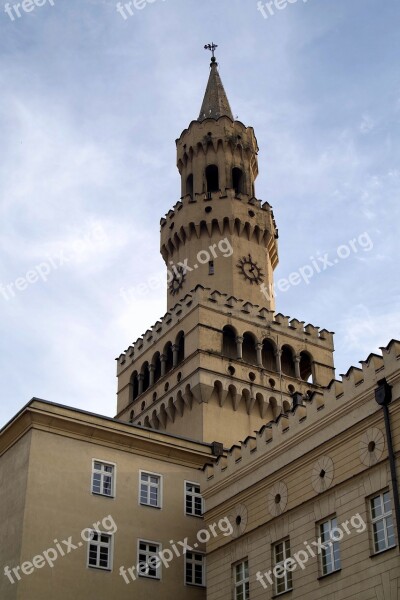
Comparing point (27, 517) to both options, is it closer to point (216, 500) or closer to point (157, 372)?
point (216, 500)

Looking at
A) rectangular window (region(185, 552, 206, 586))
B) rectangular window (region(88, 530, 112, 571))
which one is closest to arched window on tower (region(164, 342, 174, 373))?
rectangular window (region(185, 552, 206, 586))

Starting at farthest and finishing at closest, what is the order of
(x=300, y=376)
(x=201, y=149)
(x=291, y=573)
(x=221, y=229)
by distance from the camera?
(x=201, y=149) → (x=221, y=229) → (x=300, y=376) → (x=291, y=573)

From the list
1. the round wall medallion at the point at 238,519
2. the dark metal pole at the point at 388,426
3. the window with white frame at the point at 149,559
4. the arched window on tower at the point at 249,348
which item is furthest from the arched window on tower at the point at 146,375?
the dark metal pole at the point at 388,426

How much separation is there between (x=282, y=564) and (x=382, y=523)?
637cm

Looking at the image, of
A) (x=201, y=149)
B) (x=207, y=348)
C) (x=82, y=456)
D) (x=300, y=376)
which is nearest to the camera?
(x=82, y=456)

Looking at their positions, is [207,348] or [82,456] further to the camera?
[207,348]

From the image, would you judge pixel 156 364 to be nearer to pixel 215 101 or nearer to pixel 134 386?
pixel 134 386

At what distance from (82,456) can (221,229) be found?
2983 cm

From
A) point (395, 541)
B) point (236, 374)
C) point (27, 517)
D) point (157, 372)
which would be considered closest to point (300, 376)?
point (236, 374)

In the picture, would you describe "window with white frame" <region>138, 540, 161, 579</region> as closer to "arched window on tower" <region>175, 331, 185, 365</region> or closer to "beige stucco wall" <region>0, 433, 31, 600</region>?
"beige stucco wall" <region>0, 433, 31, 600</region>

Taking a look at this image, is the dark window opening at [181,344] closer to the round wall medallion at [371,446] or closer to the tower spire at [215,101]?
the tower spire at [215,101]

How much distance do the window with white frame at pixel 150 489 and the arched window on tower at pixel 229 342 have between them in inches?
666

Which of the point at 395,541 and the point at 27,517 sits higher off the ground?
the point at 27,517

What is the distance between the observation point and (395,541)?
3020 centimetres
